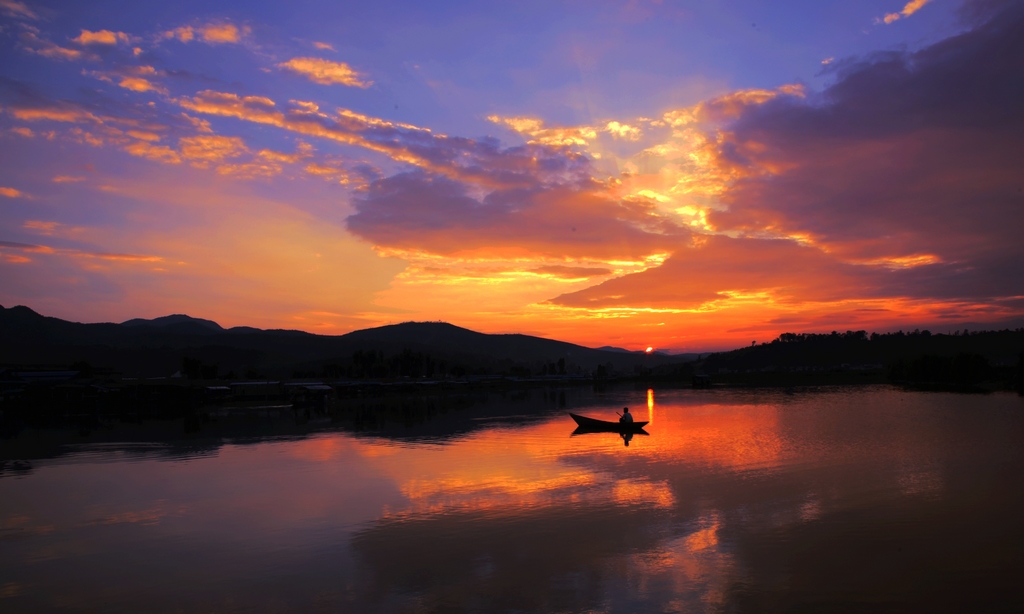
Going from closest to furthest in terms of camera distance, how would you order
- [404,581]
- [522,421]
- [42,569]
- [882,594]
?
[882,594], [404,581], [42,569], [522,421]

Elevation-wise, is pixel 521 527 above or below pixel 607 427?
below

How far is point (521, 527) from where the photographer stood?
21594mm

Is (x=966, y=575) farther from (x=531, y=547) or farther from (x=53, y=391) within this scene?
(x=53, y=391)

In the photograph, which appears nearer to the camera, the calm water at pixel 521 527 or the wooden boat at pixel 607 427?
the calm water at pixel 521 527

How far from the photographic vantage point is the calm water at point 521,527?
1583 centimetres

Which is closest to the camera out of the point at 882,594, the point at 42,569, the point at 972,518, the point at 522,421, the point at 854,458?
the point at 882,594

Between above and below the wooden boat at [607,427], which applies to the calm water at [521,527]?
below

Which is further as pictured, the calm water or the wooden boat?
the wooden boat

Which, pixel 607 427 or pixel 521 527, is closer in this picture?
pixel 521 527

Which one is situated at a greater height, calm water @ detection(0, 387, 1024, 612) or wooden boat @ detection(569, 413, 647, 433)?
wooden boat @ detection(569, 413, 647, 433)

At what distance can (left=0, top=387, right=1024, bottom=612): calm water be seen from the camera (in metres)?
15.8

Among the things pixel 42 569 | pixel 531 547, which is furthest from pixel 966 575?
pixel 42 569

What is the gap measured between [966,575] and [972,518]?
7.07 m

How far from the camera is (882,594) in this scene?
51.0ft
